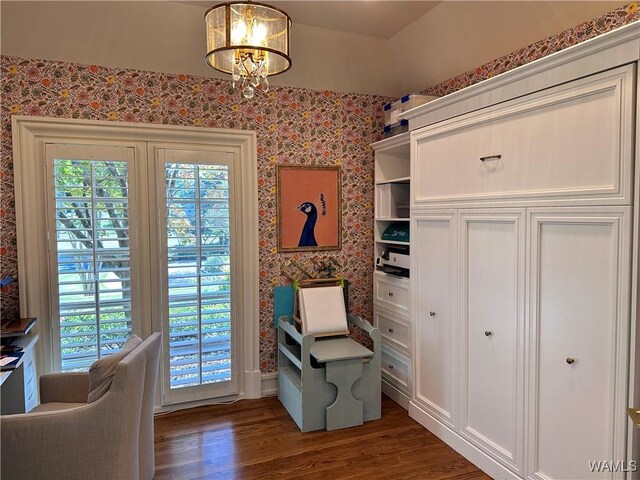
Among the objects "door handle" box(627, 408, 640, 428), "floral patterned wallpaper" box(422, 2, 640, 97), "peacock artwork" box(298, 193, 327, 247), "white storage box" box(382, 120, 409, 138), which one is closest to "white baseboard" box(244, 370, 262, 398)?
"peacock artwork" box(298, 193, 327, 247)

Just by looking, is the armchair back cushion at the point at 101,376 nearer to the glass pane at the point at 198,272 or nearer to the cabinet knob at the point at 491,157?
the glass pane at the point at 198,272

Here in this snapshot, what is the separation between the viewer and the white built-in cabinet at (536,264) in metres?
1.78

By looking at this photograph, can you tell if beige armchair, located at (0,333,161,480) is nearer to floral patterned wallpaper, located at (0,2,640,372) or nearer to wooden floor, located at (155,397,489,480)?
wooden floor, located at (155,397,489,480)

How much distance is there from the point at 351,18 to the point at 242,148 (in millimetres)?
1263

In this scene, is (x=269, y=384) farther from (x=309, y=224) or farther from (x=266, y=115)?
(x=266, y=115)

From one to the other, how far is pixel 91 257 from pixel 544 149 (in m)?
2.95

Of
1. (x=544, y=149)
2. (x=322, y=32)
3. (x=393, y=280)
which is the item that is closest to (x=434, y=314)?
(x=393, y=280)

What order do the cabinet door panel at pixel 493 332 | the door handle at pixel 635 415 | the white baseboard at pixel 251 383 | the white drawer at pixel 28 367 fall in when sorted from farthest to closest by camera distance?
1. the white baseboard at pixel 251 383
2. the white drawer at pixel 28 367
3. the cabinet door panel at pixel 493 332
4. the door handle at pixel 635 415

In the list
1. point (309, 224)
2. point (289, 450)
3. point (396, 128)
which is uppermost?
point (396, 128)

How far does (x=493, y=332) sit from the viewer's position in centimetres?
241

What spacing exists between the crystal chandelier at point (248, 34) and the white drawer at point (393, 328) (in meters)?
2.19

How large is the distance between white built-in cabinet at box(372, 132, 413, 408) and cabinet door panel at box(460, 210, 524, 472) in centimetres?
66

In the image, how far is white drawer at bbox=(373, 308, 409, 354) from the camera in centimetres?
334

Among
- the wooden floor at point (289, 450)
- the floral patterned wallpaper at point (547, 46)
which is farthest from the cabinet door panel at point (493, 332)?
the floral patterned wallpaper at point (547, 46)
